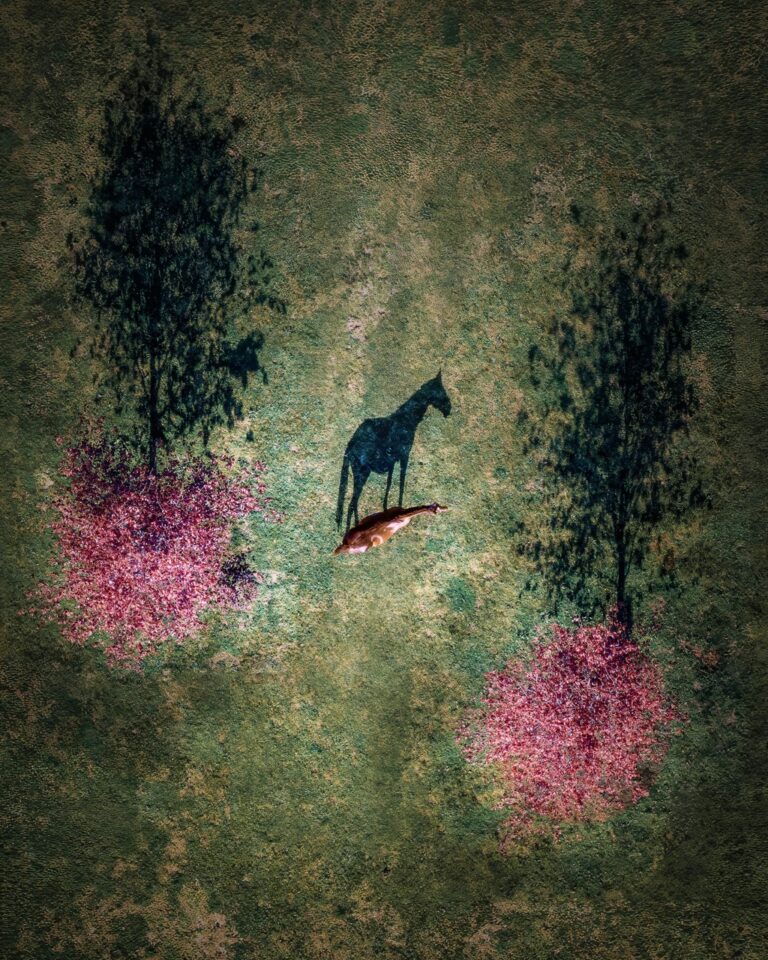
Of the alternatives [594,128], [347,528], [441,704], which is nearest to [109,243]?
[347,528]

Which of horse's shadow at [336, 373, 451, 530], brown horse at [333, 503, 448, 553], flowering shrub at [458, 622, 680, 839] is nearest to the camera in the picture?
brown horse at [333, 503, 448, 553]

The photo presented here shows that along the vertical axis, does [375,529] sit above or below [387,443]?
below

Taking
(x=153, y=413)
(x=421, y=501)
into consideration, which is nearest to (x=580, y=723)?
(x=421, y=501)

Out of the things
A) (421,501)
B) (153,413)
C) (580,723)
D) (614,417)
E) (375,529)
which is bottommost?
(580,723)

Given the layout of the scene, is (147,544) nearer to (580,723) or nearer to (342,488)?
(342,488)

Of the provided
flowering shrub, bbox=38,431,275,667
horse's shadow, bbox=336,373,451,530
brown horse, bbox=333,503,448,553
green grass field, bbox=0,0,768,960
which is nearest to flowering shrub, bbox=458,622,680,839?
green grass field, bbox=0,0,768,960

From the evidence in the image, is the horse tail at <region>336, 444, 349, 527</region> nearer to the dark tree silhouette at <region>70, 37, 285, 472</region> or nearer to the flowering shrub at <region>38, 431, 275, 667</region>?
the flowering shrub at <region>38, 431, 275, 667</region>
